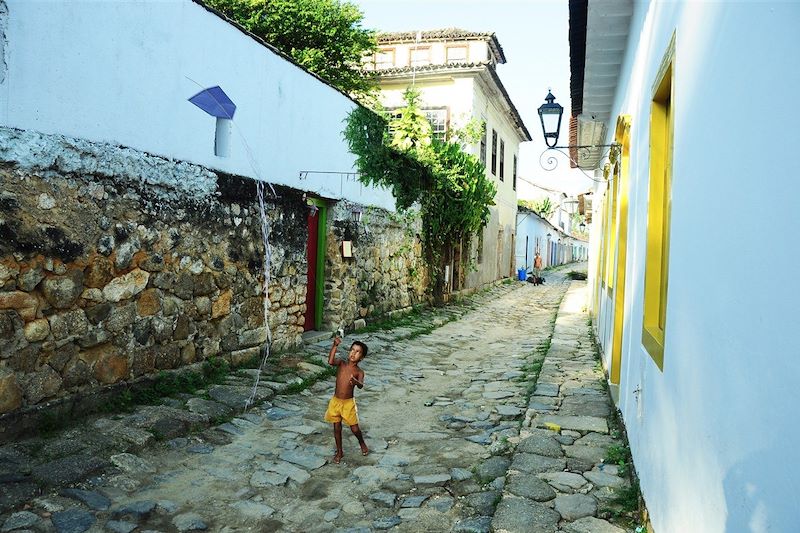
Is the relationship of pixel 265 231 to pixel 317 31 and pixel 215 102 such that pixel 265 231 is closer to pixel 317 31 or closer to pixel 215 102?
pixel 215 102

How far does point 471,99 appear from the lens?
16859 millimetres

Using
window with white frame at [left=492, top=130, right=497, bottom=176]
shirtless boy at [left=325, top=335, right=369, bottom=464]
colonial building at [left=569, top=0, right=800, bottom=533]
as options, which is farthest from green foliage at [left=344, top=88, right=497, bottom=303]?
colonial building at [left=569, top=0, right=800, bottom=533]

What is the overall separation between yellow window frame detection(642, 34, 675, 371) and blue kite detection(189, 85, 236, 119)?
4.12 m

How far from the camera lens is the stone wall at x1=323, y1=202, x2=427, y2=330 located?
8.78m

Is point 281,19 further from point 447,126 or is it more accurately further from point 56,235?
point 56,235

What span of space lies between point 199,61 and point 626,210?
14.1 ft

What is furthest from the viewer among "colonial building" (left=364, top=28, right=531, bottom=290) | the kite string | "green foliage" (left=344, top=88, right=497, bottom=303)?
"colonial building" (left=364, top=28, right=531, bottom=290)

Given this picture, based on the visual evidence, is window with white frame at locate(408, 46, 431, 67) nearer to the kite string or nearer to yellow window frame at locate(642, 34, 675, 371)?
the kite string

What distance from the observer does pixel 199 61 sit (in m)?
5.74

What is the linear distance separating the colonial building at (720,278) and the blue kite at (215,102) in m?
4.07

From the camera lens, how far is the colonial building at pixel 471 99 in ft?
55.2

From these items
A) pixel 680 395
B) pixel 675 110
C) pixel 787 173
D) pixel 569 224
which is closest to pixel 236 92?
pixel 675 110

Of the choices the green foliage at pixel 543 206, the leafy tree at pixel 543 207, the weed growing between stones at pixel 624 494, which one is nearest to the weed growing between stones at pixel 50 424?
the weed growing between stones at pixel 624 494

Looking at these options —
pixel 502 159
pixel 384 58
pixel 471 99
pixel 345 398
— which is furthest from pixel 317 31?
pixel 345 398
